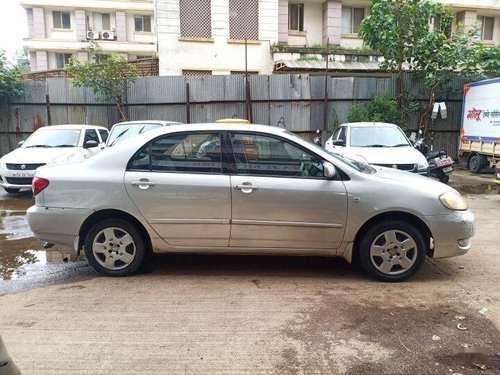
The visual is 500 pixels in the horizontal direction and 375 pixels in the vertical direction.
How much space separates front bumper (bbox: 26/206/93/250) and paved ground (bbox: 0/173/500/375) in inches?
18.6

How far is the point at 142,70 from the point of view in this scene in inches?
713

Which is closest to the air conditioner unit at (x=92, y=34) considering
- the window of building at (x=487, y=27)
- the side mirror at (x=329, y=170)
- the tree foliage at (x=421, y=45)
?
the tree foliage at (x=421, y=45)

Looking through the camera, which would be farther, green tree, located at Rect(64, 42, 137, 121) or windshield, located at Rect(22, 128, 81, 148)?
green tree, located at Rect(64, 42, 137, 121)

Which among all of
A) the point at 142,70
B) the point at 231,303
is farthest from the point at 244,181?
the point at 142,70

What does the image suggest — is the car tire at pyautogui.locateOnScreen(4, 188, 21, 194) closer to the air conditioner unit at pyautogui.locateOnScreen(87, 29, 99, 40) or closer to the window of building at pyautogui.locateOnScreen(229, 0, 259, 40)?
the window of building at pyautogui.locateOnScreen(229, 0, 259, 40)

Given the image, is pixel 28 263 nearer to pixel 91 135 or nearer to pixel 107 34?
pixel 91 135

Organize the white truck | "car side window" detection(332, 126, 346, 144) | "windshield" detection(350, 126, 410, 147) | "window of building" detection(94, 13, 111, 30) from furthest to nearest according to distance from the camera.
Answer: "window of building" detection(94, 13, 111, 30) → the white truck → "car side window" detection(332, 126, 346, 144) → "windshield" detection(350, 126, 410, 147)

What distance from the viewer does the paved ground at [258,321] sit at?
2988 mm

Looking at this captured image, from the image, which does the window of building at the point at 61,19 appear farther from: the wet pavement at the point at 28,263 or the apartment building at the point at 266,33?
the wet pavement at the point at 28,263

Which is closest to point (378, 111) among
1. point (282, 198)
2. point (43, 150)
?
point (43, 150)

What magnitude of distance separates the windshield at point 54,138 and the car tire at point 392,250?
7.90 m

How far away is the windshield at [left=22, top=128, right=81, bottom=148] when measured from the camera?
32.6 ft

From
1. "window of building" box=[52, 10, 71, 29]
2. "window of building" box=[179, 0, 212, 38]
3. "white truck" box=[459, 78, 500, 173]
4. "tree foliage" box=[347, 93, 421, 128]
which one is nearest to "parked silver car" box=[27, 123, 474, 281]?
"white truck" box=[459, 78, 500, 173]

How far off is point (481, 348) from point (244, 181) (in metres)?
2.46
